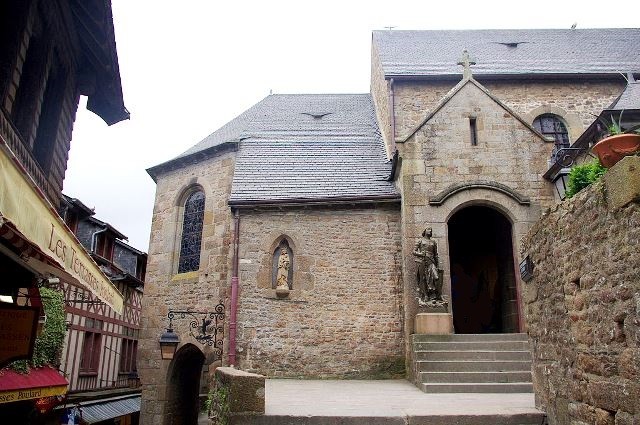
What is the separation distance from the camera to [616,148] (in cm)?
388

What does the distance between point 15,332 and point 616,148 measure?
17.5ft

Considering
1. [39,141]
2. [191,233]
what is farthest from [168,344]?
[39,141]

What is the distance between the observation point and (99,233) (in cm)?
1853

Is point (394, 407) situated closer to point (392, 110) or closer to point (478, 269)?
point (478, 269)

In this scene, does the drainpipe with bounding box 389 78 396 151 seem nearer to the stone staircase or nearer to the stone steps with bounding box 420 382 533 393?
the stone staircase

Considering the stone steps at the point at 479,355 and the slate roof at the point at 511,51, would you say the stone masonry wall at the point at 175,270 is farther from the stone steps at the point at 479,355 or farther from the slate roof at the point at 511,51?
the slate roof at the point at 511,51

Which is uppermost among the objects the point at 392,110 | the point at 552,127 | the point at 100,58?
the point at 392,110

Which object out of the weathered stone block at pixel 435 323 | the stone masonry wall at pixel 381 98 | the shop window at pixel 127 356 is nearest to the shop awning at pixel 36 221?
the weathered stone block at pixel 435 323

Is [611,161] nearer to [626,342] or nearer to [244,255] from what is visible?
[626,342]

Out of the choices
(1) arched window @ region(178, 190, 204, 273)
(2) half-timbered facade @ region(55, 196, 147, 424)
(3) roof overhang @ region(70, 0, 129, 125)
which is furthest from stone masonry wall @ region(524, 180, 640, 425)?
(2) half-timbered facade @ region(55, 196, 147, 424)

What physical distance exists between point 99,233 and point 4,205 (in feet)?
54.4

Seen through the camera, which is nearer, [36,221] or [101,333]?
[36,221]

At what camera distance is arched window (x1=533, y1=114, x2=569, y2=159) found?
15508mm

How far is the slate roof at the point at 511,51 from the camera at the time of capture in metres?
16.1
